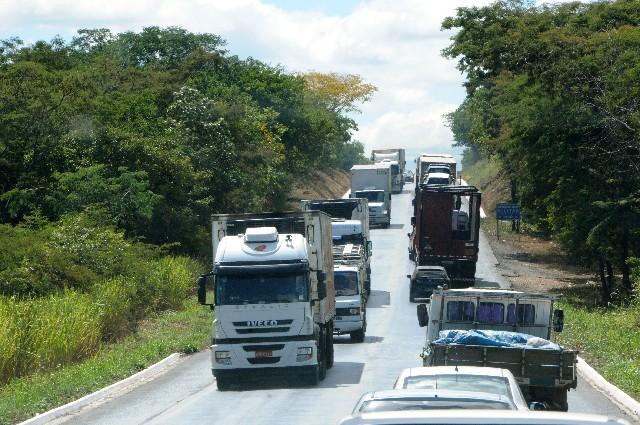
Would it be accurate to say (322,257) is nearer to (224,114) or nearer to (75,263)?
(75,263)

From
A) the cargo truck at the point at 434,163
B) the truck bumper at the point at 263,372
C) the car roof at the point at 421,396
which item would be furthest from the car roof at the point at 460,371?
the cargo truck at the point at 434,163

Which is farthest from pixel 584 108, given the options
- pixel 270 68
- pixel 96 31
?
pixel 96 31

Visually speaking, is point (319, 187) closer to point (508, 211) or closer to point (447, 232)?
point (508, 211)

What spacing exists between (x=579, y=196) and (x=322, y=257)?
2363cm

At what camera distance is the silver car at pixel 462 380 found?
10430 mm

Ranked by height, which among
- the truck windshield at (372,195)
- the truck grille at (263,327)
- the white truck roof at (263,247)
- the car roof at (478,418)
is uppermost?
the truck windshield at (372,195)

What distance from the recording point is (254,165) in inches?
2399

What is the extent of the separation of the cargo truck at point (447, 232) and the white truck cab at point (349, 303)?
13079 mm

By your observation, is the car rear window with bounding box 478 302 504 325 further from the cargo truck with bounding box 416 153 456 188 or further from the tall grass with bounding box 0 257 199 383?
the cargo truck with bounding box 416 153 456 188

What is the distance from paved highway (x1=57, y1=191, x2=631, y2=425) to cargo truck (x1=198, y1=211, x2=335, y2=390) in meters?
0.59

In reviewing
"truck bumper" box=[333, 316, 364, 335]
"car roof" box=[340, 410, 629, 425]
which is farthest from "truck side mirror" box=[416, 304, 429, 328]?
"car roof" box=[340, 410, 629, 425]

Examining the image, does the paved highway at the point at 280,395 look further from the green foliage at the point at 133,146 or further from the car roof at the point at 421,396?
the green foliage at the point at 133,146

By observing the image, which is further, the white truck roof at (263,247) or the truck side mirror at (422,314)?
the white truck roof at (263,247)

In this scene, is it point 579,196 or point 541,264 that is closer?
point 579,196
